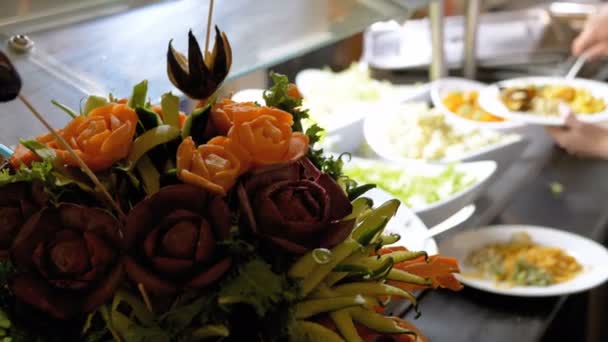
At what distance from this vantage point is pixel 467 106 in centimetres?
223

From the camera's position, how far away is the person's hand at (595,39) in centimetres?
260

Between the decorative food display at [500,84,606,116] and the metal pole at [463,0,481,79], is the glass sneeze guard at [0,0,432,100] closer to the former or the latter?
the decorative food display at [500,84,606,116]

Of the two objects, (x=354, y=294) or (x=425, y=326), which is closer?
(x=354, y=294)

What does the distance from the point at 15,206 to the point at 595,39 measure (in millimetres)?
2560

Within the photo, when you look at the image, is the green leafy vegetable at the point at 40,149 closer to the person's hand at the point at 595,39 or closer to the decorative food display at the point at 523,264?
the decorative food display at the point at 523,264

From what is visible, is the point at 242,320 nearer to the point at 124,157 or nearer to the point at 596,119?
the point at 124,157

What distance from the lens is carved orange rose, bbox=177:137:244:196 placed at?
1.98 feet

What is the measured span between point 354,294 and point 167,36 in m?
0.78

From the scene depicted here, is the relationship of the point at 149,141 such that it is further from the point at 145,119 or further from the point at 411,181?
the point at 411,181

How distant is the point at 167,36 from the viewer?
1.25m

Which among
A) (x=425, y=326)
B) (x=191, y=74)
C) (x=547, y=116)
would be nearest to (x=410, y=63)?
(x=547, y=116)

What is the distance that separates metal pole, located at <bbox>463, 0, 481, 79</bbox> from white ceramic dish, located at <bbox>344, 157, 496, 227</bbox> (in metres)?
0.94

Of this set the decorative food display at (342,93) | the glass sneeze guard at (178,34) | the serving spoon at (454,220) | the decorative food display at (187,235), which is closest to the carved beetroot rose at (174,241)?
the decorative food display at (187,235)

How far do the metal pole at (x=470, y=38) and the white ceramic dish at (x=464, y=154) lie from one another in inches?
27.3
